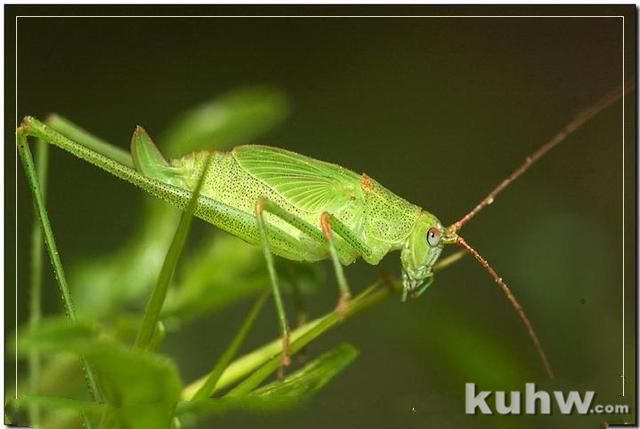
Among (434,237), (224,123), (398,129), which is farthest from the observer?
(398,129)

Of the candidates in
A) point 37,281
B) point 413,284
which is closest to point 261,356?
point 37,281

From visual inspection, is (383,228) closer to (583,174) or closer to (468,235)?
(468,235)

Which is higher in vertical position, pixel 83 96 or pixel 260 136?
pixel 83 96

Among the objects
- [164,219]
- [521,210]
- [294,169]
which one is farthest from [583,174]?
[164,219]

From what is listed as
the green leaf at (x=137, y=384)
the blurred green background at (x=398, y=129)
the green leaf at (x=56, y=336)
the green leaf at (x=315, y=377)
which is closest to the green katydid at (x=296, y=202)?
the blurred green background at (x=398, y=129)

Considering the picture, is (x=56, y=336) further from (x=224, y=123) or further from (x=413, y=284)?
(x=413, y=284)

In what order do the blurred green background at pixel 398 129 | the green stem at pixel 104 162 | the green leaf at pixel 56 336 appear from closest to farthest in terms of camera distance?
the green leaf at pixel 56 336
the green stem at pixel 104 162
the blurred green background at pixel 398 129

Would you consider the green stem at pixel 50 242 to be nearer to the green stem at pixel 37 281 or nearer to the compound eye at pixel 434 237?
the green stem at pixel 37 281
